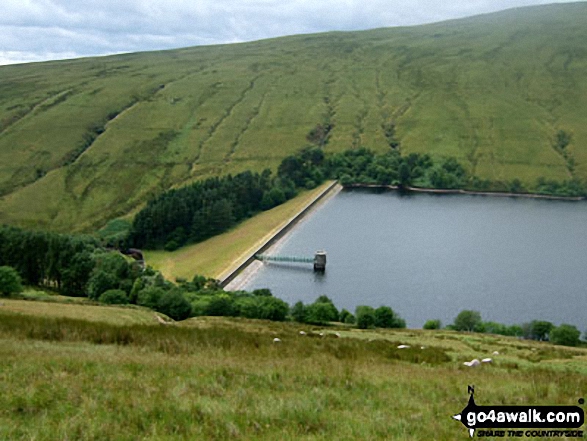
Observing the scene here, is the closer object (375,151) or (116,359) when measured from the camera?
(116,359)

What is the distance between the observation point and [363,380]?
46.4 ft

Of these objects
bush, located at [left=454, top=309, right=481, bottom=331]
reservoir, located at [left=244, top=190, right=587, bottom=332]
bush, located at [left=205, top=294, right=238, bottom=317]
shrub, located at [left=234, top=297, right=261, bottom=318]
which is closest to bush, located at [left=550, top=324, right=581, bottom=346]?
bush, located at [left=454, top=309, right=481, bottom=331]

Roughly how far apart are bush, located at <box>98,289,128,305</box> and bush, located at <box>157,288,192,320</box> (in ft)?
17.5

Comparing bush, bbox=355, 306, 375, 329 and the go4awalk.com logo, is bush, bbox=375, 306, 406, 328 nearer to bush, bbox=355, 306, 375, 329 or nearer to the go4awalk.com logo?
bush, bbox=355, 306, 375, 329

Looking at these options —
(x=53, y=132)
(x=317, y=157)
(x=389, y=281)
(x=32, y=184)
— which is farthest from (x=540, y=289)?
(x=53, y=132)

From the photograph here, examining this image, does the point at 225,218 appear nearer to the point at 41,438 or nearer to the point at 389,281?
the point at 389,281

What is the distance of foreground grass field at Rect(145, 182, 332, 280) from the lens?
307ft

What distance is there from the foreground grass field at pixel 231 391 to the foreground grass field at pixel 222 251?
70.1m

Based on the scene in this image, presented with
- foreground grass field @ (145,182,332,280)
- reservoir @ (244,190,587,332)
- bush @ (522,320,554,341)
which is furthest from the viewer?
foreground grass field @ (145,182,332,280)

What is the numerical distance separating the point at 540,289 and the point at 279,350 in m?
71.4

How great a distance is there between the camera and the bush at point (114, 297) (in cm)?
6041

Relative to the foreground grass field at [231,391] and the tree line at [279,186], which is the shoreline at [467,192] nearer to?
the tree line at [279,186]

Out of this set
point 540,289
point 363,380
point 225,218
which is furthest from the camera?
point 225,218

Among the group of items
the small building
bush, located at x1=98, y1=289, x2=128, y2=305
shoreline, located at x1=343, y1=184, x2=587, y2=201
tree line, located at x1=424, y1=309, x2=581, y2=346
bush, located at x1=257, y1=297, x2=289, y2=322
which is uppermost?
shoreline, located at x1=343, y1=184, x2=587, y2=201
